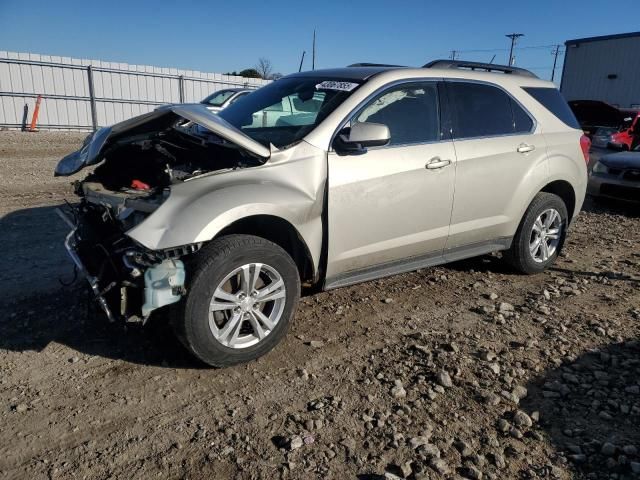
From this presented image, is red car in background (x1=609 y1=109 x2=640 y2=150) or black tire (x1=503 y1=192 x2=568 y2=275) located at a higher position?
red car in background (x1=609 y1=109 x2=640 y2=150)

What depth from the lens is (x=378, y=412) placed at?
2957mm

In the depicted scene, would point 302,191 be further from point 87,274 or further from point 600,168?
point 600,168

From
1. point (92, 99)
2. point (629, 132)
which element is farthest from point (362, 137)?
point (92, 99)

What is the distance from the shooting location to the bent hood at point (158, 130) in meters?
3.27

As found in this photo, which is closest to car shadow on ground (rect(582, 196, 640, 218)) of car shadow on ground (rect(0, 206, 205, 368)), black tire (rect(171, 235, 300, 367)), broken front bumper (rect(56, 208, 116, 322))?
black tire (rect(171, 235, 300, 367))

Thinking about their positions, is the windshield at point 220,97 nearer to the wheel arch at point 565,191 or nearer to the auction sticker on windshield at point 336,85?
the wheel arch at point 565,191

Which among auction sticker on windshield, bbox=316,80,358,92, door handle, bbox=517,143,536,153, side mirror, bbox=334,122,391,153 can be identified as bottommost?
door handle, bbox=517,143,536,153

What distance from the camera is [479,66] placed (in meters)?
4.96

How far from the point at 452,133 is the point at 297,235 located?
1698 mm

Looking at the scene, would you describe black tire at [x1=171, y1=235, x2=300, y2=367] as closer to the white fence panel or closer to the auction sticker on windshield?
the auction sticker on windshield

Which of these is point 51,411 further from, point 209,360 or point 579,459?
point 579,459

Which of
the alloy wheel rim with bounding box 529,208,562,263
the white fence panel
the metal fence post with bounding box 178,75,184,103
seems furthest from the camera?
the metal fence post with bounding box 178,75,184,103

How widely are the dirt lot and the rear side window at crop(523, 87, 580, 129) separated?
1718 millimetres

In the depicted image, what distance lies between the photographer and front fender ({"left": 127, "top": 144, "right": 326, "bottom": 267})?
296 cm
